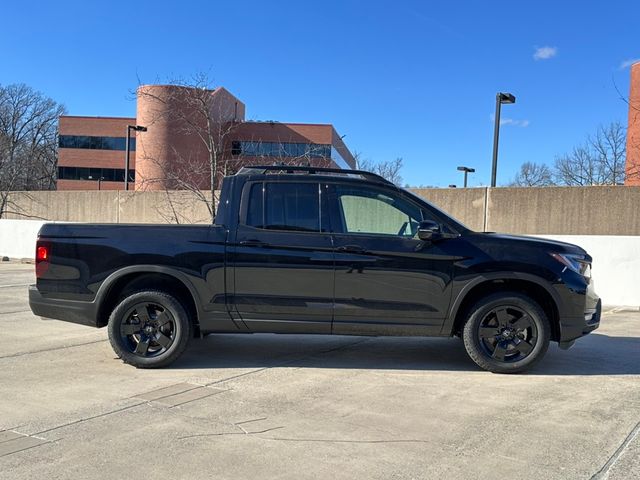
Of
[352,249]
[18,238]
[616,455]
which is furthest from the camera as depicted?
[18,238]

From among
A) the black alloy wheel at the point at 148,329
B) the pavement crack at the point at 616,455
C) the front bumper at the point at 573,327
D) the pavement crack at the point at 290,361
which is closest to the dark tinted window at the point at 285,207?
the black alloy wheel at the point at 148,329

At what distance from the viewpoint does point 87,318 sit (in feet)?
19.6

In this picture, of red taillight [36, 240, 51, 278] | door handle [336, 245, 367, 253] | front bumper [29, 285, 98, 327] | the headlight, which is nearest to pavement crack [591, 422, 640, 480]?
the headlight

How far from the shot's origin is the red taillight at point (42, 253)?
6039mm

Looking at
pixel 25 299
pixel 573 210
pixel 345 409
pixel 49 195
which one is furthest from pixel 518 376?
pixel 49 195

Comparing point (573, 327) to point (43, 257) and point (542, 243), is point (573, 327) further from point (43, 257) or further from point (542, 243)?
point (43, 257)

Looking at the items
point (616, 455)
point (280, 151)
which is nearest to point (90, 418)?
point (616, 455)

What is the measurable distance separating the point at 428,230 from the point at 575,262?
5.36 ft

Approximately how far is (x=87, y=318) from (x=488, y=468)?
4.27 meters

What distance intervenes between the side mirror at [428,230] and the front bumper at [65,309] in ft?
11.4

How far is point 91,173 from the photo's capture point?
66.2 metres

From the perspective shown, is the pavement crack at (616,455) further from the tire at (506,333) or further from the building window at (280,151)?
the building window at (280,151)

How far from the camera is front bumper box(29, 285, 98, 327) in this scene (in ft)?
19.5

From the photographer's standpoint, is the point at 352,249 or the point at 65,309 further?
the point at 65,309
